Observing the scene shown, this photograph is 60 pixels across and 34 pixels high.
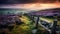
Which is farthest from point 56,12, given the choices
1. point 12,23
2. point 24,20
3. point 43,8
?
point 12,23

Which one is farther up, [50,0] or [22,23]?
[50,0]

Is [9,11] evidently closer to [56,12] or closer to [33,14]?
[33,14]

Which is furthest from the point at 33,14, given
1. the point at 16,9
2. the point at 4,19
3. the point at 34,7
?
the point at 4,19

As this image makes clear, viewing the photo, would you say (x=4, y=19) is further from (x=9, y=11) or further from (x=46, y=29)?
(x=46, y=29)

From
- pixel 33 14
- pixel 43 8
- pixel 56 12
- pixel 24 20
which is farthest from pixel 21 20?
pixel 56 12

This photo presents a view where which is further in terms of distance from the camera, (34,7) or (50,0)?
(50,0)

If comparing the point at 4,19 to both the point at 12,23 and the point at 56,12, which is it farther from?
the point at 56,12

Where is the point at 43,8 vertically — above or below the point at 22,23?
above

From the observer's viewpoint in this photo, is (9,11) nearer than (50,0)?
Yes

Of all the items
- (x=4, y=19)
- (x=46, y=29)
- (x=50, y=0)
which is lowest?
(x=46, y=29)
